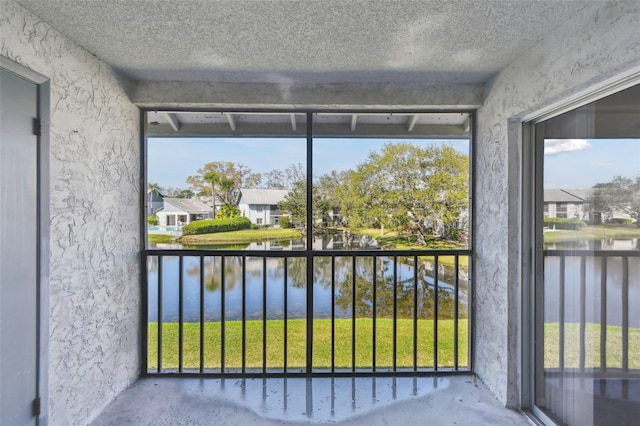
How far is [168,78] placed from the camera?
228 cm

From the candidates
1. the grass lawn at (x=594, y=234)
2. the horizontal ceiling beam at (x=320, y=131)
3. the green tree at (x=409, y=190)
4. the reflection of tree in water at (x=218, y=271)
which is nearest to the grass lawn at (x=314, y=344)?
the reflection of tree in water at (x=218, y=271)

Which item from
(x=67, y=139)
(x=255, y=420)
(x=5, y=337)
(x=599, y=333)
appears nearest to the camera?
(x=5, y=337)

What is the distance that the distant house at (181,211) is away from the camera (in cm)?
248

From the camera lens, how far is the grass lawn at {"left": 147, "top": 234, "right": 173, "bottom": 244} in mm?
2486

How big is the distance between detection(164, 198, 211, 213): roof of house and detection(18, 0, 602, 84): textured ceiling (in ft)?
3.03

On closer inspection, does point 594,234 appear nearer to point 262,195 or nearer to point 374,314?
point 374,314

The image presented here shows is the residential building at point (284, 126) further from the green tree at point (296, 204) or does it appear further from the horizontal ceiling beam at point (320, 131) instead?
the green tree at point (296, 204)

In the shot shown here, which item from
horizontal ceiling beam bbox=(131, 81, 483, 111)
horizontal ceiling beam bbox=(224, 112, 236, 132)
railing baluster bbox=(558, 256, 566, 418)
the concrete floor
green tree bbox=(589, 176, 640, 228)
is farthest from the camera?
horizontal ceiling beam bbox=(224, 112, 236, 132)

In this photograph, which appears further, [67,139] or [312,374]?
[312,374]

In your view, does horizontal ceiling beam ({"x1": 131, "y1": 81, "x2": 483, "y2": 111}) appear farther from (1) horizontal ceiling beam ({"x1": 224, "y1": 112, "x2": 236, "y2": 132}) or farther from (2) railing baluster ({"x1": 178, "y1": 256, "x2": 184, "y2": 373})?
(2) railing baluster ({"x1": 178, "y1": 256, "x2": 184, "y2": 373})

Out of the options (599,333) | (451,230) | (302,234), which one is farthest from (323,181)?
(599,333)

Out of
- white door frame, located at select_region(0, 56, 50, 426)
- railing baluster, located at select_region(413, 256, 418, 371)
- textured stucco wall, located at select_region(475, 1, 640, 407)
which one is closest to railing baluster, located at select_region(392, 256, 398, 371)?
railing baluster, located at select_region(413, 256, 418, 371)

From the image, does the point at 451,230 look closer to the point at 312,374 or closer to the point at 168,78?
the point at 312,374

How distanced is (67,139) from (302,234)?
1612 mm
